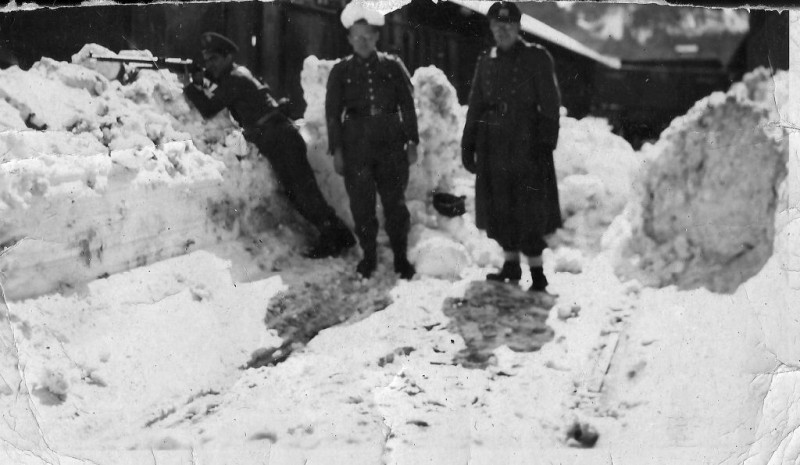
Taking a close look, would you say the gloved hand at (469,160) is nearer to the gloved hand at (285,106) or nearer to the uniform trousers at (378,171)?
the uniform trousers at (378,171)

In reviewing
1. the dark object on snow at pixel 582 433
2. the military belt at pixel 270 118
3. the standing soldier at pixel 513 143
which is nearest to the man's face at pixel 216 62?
the military belt at pixel 270 118

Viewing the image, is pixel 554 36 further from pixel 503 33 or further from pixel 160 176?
pixel 160 176

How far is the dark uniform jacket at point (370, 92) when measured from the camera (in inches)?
54.6

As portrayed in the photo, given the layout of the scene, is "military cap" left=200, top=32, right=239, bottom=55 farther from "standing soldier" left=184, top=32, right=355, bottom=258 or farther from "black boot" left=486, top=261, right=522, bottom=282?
"black boot" left=486, top=261, right=522, bottom=282

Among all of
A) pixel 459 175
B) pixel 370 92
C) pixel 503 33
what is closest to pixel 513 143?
pixel 459 175

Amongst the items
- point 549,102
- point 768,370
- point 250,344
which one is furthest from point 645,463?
point 250,344

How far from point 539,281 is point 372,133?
53 cm

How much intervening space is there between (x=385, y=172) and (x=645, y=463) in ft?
3.11

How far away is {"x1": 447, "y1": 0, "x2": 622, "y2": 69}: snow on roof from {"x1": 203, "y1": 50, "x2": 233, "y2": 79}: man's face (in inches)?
22.2

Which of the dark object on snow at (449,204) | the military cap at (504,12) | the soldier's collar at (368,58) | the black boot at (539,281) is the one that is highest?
the military cap at (504,12)

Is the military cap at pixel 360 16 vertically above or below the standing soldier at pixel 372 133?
above

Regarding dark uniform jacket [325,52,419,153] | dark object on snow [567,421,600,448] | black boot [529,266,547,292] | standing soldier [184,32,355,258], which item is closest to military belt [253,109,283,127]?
standing soldier [184,32,355,258]

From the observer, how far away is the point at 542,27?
1.39m

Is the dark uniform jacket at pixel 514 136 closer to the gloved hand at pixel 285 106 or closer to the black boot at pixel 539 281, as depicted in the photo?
the black boot at pixel 539 281
